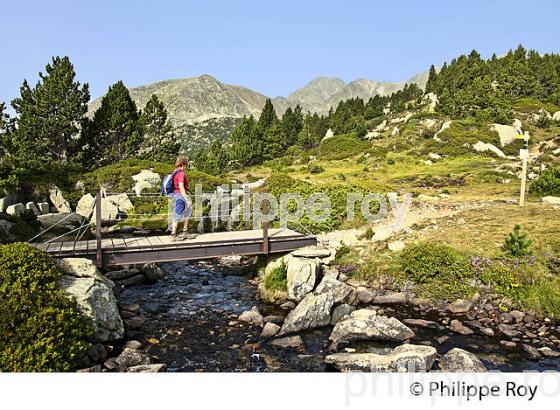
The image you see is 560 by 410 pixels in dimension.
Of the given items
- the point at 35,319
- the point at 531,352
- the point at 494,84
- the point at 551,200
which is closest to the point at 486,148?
the point at 551,200

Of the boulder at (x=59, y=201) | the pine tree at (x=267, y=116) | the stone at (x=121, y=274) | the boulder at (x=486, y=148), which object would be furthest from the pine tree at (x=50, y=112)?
the boulder at (x=486, y=148)

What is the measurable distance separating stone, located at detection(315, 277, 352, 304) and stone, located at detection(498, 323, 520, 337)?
4.80 meters

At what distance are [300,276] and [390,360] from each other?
588 centimetres

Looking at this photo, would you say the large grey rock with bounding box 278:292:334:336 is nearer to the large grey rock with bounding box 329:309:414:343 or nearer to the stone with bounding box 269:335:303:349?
the stone with bounding box 269:335:303:349

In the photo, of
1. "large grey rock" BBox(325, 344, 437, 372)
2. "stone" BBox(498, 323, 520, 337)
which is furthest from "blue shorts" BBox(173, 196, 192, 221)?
"stone" BBox(498, 323, 520, 337)

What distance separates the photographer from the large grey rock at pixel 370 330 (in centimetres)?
1103

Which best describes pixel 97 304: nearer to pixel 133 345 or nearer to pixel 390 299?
pixel 133 345

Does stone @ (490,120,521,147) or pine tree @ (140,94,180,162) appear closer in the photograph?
pine tree @ (140,94,180,162)

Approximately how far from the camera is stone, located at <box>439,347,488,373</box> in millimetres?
9033

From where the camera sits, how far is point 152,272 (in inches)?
663

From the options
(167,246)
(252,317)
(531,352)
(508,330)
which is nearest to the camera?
(531,352)

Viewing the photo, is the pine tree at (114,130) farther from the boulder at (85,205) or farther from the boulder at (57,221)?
the boulder at (57,221)

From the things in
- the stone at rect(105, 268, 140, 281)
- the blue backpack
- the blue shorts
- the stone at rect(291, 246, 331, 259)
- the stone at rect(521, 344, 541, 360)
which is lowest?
the stone at rect(521, 344, 541, 360)

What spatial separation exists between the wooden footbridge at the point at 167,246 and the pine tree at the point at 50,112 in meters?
21.3
